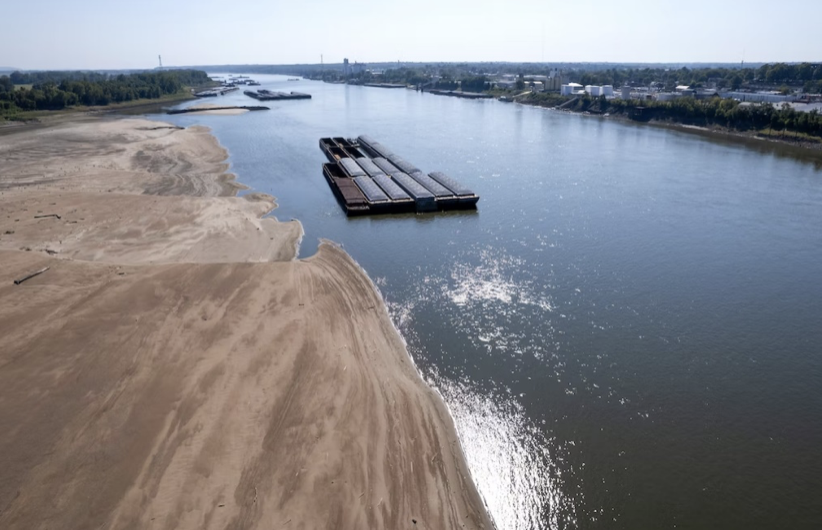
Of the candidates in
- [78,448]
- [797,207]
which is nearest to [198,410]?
[78,448]

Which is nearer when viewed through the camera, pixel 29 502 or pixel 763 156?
pixel 29 502

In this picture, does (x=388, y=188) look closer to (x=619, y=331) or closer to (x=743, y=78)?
(x=619, y=331)

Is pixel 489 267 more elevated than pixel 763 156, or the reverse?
pixel 763 156

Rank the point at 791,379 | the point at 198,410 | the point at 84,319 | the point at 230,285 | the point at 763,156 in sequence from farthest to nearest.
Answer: the point at 763,156 → the point at 230,285 → the point at 84,319 → the point at 791,379 → the point at 198,410

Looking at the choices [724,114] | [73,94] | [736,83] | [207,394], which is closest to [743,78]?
[736,83]

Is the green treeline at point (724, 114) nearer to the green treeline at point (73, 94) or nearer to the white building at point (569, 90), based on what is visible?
the white building at point (569, 90)

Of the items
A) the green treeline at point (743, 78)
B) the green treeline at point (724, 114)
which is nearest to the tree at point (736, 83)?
the green treeline at point (743, 78)

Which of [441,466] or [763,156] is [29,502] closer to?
[441,466]

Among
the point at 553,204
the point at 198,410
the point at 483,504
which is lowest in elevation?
the point at 483,504
